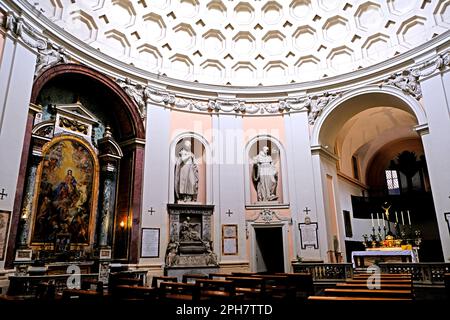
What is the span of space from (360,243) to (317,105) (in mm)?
8550

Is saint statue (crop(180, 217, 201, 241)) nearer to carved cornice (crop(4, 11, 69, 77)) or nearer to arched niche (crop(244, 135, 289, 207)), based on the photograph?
arched niche (crop(244, 135, 289, 207))

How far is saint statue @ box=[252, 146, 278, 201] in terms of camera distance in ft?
44.7

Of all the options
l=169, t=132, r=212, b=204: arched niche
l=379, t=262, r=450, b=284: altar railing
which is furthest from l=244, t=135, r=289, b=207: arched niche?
l=379, t=262, r=450, b=284: altar railing

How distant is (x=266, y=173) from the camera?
45.3ft

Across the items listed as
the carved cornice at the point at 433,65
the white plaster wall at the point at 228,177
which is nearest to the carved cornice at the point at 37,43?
the white plaster wall at the point at 228,177

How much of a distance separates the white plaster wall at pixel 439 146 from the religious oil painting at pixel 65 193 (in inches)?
435

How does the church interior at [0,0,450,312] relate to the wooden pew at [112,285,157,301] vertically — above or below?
above

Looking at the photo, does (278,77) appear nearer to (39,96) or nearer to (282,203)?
(282,203)

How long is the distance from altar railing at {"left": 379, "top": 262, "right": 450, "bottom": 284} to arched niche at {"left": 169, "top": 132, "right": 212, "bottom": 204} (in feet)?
22.3

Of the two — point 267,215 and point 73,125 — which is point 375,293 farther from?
point 73,125

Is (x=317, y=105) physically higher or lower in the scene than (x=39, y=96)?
higher
